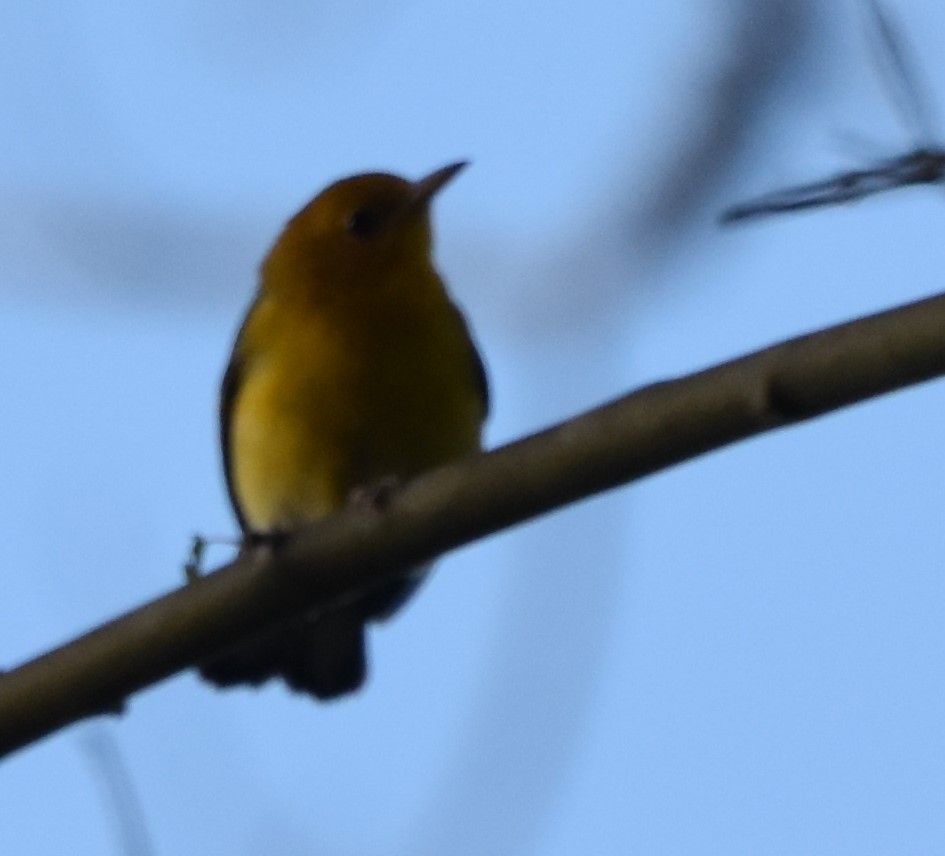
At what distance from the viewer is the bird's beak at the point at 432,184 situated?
5219mm

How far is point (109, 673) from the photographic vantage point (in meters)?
2.60

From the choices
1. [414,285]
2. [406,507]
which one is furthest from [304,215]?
[406,507]

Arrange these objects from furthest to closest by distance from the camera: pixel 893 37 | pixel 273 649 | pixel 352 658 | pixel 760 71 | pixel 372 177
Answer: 1. pixel 372 177
2. pixel 352 658
3. pixel 273 649
4. pixel 893 37
5. pixel 760 71

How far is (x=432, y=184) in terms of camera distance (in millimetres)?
5266

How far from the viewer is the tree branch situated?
92.5 inches

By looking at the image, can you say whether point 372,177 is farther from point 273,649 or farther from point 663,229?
point 663,229

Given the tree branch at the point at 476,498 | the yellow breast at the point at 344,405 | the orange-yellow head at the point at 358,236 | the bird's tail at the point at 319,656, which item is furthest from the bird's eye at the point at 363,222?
the tree branch at the point at 476,498

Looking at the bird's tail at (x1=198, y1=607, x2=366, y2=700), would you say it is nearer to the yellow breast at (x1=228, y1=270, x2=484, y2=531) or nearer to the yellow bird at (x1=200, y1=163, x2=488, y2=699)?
the yellow bird at (x1=200, y1=163, x2=488, y2=699)

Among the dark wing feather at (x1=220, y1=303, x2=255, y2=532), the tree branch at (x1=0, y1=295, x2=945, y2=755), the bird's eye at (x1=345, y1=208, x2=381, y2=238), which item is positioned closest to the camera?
the tree branch at (x1=0, y1=295, x2=945, y2=755)

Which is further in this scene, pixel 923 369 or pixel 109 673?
pixel 109 673

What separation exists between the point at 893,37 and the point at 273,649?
98.8 inches

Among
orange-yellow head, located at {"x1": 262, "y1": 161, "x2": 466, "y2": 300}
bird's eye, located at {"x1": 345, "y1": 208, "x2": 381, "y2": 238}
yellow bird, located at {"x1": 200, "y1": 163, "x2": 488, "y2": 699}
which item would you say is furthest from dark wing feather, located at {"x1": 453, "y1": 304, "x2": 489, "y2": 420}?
bird's eye, located at {"x1": 345, "y1": 208, "x2": 381, "y2": 238}

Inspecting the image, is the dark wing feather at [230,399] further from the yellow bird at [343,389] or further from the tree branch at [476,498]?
the tree branch at [476,498]

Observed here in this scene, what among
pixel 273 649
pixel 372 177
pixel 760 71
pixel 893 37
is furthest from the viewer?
pixel 372 177
